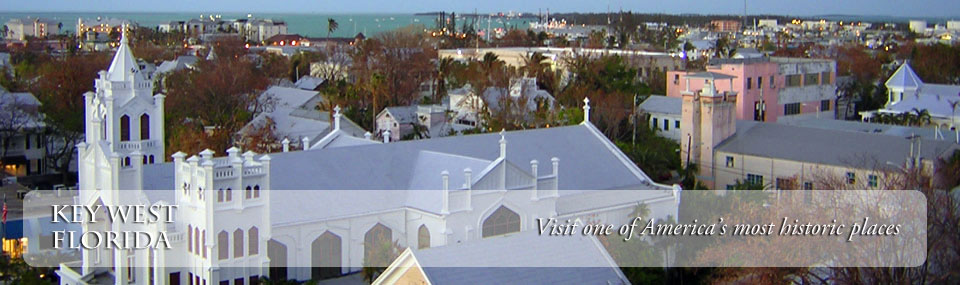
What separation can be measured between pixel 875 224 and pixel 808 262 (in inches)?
59.0

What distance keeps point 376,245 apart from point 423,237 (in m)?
1.25

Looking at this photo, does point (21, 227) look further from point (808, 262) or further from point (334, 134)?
point (808, 262)

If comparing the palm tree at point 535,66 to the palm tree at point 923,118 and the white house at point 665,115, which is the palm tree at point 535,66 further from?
the palm tree at point 923,118

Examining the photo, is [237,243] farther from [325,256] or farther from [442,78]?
[442,78]

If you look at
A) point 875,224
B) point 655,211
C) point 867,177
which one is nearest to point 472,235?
point 655,211

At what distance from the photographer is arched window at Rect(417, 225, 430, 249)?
2952 cm

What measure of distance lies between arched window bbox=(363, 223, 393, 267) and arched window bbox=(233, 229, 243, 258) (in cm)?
350

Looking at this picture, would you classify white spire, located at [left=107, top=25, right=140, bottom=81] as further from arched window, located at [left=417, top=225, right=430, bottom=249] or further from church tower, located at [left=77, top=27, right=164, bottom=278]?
arched window, located at [left=417, top=225, right=430, bottom=249]

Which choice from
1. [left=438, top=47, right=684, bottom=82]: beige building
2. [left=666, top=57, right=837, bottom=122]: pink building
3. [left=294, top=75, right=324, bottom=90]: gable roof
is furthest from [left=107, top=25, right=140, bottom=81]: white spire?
[left=438, top=47, right=684, bottom=82]: beige building

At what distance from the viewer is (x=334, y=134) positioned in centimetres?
3553

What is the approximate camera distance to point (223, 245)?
82.9 ft

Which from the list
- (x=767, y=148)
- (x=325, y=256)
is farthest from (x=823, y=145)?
(x=325, y=256)

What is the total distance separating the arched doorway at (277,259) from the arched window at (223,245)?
7.81 feet

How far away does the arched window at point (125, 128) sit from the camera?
2827 cm
